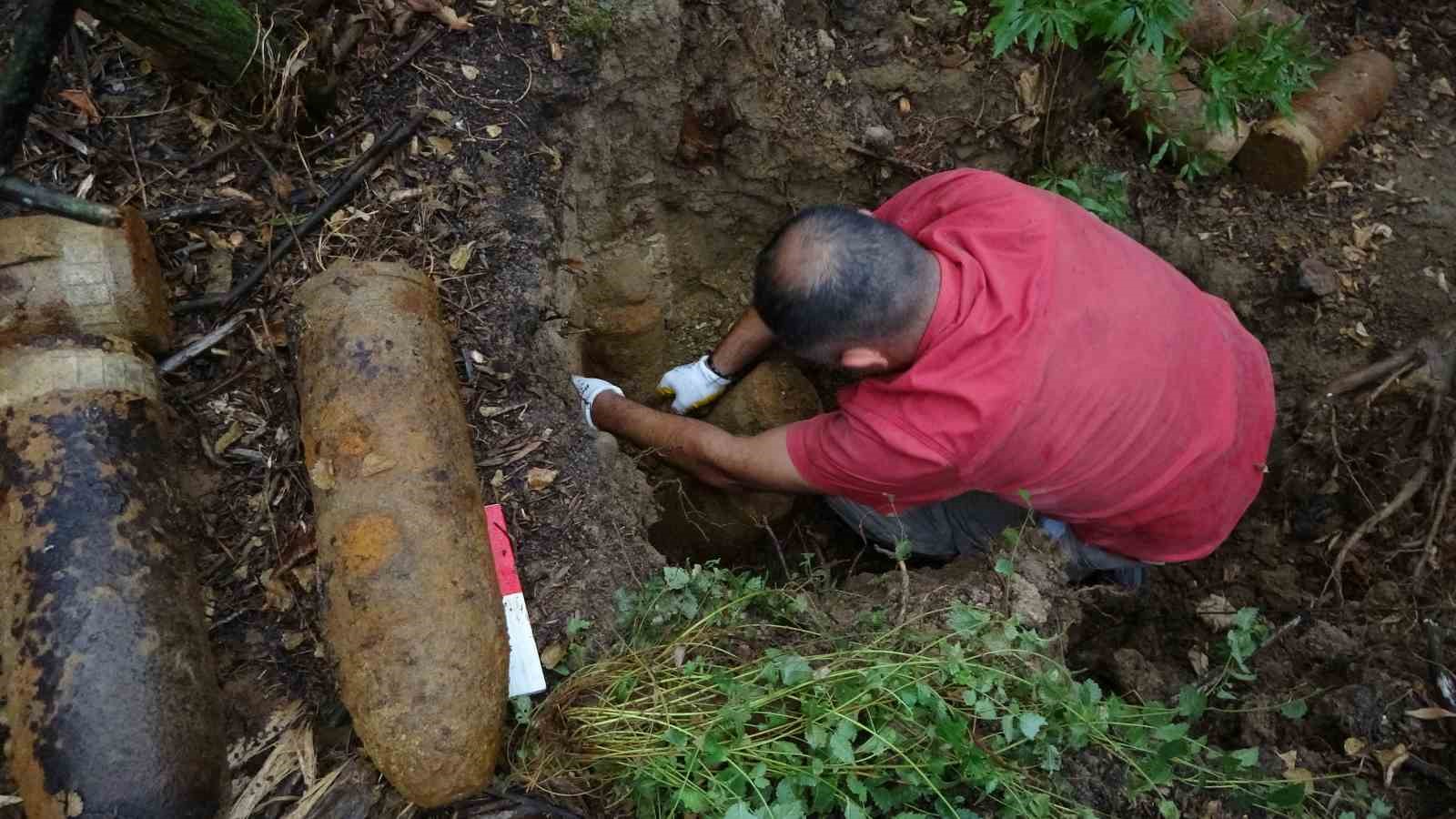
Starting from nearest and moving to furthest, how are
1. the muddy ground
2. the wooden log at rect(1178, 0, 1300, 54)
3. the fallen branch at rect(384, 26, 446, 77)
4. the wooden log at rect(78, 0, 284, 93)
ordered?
the wooden log at rect(78, 0, 284, 93) < the muddy ground < the fallen branch at rect(384, 26, 446, 77) < the wooden log at rect(1178, 0, 1300, 54)

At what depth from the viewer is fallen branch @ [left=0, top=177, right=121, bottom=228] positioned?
5.99ft

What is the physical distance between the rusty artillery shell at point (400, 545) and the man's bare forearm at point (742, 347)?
1.26 metres

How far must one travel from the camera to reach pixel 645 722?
6.11 feet

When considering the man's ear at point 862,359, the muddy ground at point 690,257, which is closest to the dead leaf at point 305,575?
the muddy ground at point 690,257

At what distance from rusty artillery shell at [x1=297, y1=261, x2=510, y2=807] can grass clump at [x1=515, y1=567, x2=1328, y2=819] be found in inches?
9.2

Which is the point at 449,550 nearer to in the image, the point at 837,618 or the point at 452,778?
the point at 452,778

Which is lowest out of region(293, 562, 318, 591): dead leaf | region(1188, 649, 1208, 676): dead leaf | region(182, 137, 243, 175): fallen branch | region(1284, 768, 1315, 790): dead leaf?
region(1188, 649, 1208, 676): dead leaf

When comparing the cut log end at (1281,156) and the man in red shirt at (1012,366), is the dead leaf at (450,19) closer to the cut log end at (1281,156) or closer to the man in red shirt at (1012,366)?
the man in red shirt at (1012,366)

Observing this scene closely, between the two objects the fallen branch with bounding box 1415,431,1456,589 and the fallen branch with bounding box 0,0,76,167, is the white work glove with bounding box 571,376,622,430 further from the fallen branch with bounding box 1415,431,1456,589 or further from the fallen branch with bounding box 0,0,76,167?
the fallen branch with bounding box 1415,431,1456,589

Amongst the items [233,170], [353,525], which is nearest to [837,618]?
[353,525]

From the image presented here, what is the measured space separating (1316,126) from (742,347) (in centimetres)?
238

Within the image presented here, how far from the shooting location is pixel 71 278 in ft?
6.26

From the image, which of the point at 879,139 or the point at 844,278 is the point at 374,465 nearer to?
the point at 844,278

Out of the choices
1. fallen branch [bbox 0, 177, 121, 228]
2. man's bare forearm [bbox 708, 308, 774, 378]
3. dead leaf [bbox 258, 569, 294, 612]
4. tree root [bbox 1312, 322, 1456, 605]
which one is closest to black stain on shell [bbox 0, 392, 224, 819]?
dead leaf [bbox 258, 569, 294, 612]
